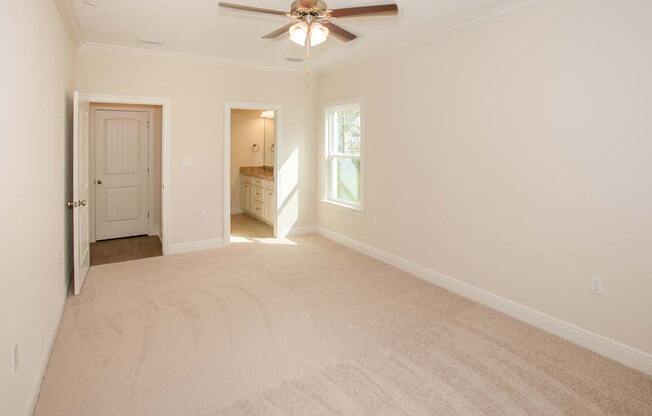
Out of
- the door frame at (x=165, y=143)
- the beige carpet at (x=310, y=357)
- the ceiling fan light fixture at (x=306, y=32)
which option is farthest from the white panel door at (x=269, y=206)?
the ceiling fan light fixture at (x=306, y=32)

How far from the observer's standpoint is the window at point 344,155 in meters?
5.34

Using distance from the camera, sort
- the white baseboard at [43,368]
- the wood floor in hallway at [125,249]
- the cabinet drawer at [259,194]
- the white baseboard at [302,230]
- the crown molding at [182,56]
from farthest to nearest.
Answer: the cabinet drawer at [259,194], the white baseboard at [302,230], the wood floor in hallway at [125,249], the crown molding at [182,56], the white baseboard at [43,368]

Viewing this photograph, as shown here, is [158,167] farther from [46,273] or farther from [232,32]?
[46,273]

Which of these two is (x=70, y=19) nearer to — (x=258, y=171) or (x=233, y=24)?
(x=233, y=24)

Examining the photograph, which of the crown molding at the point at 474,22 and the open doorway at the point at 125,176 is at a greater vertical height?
the crown molding at the point at 474,22

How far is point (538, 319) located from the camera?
3076 mm

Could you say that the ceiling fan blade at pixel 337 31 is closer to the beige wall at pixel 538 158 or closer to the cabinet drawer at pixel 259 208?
the beige wall at pixel 538 158

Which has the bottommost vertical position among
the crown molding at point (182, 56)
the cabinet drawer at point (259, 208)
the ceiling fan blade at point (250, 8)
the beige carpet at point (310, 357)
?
the beige carpet at point (310, 357)

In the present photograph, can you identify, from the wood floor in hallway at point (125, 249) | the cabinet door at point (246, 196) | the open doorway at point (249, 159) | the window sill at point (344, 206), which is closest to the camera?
the wood floor in hallway at point (125, 249)

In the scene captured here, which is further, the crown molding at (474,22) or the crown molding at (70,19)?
the crown molding at (70,19)

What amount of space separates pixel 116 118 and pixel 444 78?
463 centimetres

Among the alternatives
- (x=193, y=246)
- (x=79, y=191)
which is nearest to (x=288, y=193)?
(x=193, y=246)

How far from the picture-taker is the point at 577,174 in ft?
9.12

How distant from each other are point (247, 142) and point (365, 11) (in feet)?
19.4
